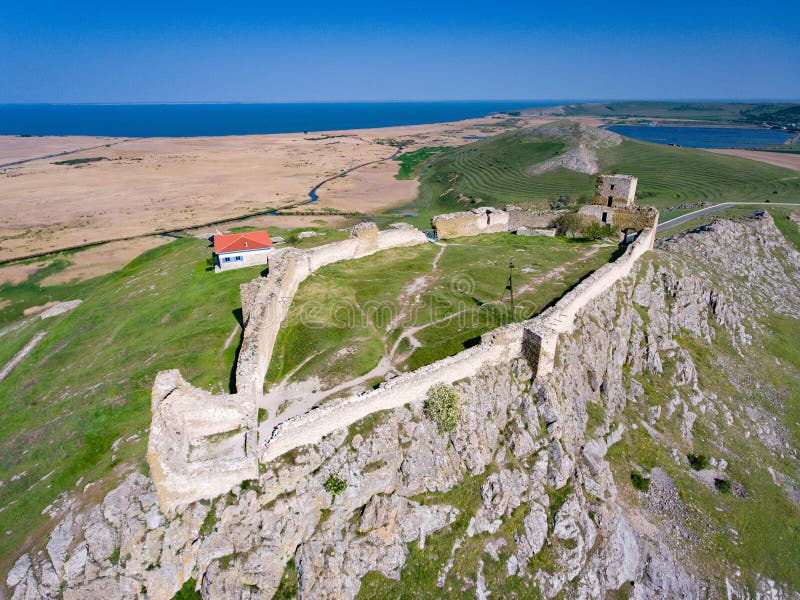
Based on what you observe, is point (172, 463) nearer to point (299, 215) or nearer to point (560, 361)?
point (560, 361)

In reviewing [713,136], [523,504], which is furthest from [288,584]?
[713,136]

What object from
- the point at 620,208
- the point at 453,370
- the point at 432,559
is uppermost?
the point at 620,208

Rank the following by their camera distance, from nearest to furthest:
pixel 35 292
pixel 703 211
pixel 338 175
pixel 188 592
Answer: pixel 188 592
pixel 35 292
pixel 703 211
pixel 338 175

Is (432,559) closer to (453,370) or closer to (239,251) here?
(453,370)

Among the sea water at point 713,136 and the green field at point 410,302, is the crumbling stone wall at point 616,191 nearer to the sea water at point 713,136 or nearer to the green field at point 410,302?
the green field at point 410,302

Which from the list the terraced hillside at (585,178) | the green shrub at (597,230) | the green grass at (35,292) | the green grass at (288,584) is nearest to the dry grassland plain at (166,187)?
the terraced hillside at (585,178)

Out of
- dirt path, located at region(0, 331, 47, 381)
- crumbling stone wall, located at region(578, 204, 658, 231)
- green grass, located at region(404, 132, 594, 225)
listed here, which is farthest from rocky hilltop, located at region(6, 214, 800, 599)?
green grass, located at region(404, 132, 594, 225)
